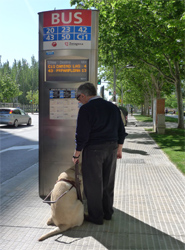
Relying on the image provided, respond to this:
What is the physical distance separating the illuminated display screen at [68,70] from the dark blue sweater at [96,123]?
1188mm

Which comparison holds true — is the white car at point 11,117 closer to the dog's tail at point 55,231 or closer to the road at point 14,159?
the road at point 14,159

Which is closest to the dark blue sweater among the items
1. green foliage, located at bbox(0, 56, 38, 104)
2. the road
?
the road

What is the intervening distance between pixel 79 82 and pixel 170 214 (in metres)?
Answer: 2.45

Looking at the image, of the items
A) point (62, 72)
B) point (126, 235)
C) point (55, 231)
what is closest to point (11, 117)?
point (62, 72)

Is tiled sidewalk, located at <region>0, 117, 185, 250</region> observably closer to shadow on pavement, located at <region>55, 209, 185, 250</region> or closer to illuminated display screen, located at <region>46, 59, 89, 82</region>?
shadow on pavement, located at <region>55, 209, 185, 250</region>

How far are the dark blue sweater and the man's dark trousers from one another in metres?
0.10

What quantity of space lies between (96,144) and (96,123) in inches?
10.6

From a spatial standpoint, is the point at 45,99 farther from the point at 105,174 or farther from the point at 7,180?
the point at 7,180

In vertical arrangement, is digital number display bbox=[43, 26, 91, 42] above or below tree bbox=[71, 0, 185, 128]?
below

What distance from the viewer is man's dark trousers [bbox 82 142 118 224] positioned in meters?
3.91

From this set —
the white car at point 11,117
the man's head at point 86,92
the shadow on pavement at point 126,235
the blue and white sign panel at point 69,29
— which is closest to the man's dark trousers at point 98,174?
the shadow on pavement at point 126,235

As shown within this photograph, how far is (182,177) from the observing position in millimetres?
6996

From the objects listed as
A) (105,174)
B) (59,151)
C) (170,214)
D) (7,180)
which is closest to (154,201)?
(170,214)

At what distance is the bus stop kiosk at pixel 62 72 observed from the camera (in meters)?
4.97
